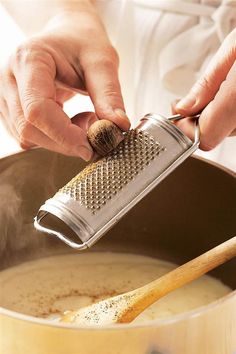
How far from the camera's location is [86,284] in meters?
1.07

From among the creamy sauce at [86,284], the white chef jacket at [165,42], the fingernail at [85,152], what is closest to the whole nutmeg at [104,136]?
the fingernail at [85,152]

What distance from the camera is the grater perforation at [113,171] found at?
0.88 meters

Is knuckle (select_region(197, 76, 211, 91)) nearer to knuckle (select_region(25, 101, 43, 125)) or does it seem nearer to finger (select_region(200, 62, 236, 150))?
finger (select_region(200, 62, 236, 150))

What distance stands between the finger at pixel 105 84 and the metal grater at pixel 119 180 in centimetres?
4

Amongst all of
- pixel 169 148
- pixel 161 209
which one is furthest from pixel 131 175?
pixel 161 209

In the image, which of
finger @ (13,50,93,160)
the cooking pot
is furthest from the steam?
Answer: finger @ (13,50,93,160)

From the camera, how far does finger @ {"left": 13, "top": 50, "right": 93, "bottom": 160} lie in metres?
0.91

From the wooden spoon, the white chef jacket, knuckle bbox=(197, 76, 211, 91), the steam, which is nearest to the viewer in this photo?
the wooden spoon

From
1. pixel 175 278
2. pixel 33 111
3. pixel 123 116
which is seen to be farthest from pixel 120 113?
pixel 175 278

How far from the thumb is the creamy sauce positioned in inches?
11.2

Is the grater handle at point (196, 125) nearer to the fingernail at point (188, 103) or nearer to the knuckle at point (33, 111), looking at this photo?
the fingernail at point (188, 103)

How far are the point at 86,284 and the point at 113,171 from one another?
0.80 ft

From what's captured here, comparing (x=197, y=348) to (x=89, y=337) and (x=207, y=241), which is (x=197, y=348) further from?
(x=207, y=241)

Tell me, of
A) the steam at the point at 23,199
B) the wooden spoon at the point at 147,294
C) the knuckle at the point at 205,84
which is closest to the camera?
the wooden spoon at the point at 147,294
